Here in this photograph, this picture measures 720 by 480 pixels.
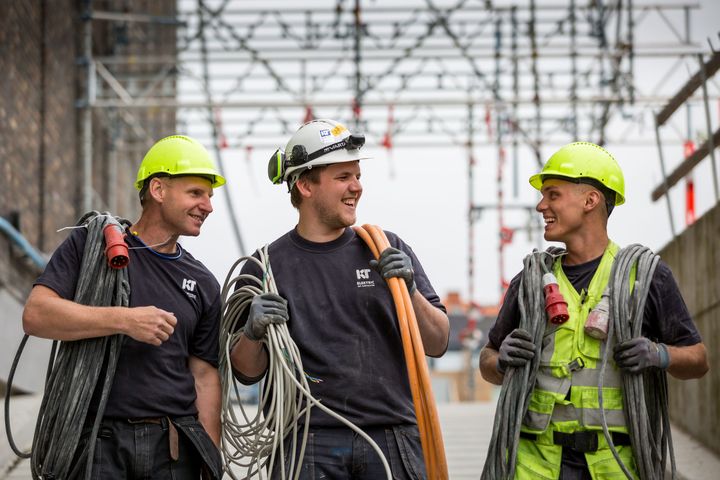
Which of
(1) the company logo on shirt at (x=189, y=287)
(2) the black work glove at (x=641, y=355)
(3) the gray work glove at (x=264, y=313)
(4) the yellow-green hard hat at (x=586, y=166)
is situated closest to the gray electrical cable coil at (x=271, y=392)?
(3) the gray work glove at (x=264, y=313)

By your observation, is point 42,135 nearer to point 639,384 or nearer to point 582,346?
point 582,346

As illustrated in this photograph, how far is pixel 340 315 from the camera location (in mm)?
4609

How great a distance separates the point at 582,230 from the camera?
466 centimetres

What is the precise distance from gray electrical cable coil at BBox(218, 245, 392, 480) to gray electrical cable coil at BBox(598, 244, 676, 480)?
923mm

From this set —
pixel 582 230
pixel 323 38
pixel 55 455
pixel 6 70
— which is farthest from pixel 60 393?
pixel 323 38

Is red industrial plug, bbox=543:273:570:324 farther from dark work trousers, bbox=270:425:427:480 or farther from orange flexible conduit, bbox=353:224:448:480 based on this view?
dark work trousers, bbox=270:425:427:480

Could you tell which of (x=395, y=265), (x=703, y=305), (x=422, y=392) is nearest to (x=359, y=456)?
(x=422, y=392)

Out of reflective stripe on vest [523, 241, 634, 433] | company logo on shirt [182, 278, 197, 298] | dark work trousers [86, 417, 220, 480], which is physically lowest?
dark work trousers [86, 417, 220, 480]

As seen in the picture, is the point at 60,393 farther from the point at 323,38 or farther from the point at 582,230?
the point at 323,38

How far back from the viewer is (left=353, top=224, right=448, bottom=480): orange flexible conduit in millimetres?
4340

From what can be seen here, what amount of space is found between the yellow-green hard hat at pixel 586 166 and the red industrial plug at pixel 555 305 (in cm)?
47

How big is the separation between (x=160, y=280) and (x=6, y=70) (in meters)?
8.03

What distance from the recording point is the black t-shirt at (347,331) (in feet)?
14.9

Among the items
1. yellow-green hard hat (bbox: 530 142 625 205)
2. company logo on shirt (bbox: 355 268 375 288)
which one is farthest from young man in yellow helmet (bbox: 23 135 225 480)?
yellow-green hard hat (bbox: 530 142 625 205)
